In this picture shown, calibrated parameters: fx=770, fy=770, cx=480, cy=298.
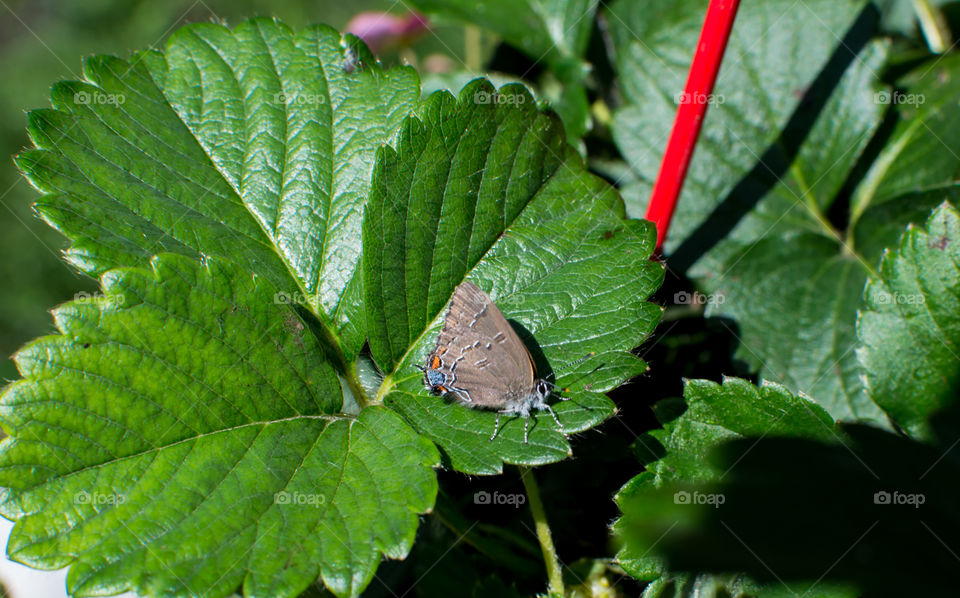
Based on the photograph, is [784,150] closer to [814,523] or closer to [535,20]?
[535,20]

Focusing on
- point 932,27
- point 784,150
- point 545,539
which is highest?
point 932,27

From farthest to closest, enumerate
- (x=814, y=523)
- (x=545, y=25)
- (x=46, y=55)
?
(x=46, y=55) → (x=545, y=25) → (x=814, y=523)

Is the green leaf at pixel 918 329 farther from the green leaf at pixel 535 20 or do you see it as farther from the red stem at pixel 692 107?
the green leaf at pixel 535 20

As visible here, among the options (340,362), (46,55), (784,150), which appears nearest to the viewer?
(340,362)

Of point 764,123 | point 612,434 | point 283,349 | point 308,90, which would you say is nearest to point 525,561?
point 612,434

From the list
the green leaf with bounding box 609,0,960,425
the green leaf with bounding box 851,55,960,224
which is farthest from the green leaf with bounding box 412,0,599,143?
the green leaf with bounding box 851,55,960,224

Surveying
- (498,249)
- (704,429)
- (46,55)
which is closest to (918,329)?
(704,429)

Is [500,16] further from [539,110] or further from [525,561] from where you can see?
[525,561]
